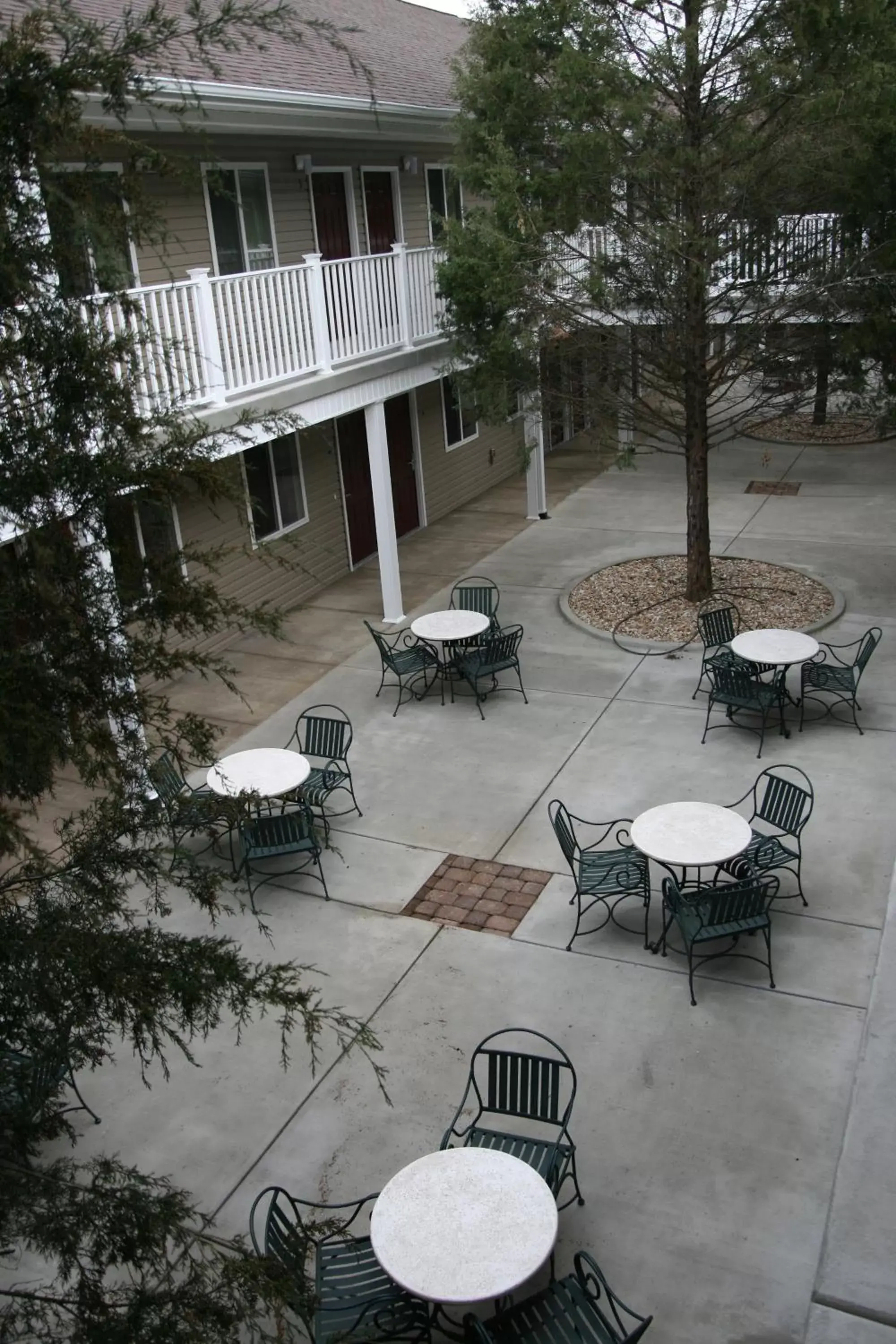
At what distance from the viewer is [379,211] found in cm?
1622

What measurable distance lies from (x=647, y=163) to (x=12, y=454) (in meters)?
9.99

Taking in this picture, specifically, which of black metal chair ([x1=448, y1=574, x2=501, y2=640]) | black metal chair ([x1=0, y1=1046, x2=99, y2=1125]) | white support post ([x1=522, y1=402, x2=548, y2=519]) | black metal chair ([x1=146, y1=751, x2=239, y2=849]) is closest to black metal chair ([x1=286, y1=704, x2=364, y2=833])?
black metal chair ([x1=448, y1=574, x2=501, y2=640])

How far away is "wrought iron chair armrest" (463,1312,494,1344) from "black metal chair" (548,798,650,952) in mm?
3115

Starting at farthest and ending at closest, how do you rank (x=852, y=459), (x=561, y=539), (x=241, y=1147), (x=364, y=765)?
(x=852, y=459)
(x=561, y=539)
(x=364, y=765)
(x=241, y=1147)

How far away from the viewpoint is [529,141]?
1241cm

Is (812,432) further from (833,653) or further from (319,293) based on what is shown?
(319,293)

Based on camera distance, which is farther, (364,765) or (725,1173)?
(364,765)

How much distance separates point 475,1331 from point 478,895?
389 cm

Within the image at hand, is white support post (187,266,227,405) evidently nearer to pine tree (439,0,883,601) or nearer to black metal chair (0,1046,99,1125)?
pine tree (439,0,883,601)

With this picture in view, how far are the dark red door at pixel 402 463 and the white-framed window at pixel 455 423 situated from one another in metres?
0.88

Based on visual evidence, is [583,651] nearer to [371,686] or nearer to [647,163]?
[371,686]

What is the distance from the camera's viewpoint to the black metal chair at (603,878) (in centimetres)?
786

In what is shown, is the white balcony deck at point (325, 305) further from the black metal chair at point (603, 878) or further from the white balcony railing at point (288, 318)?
the black metal chair at point (603, 878)

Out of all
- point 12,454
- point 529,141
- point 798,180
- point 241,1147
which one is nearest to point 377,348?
point 529,141
